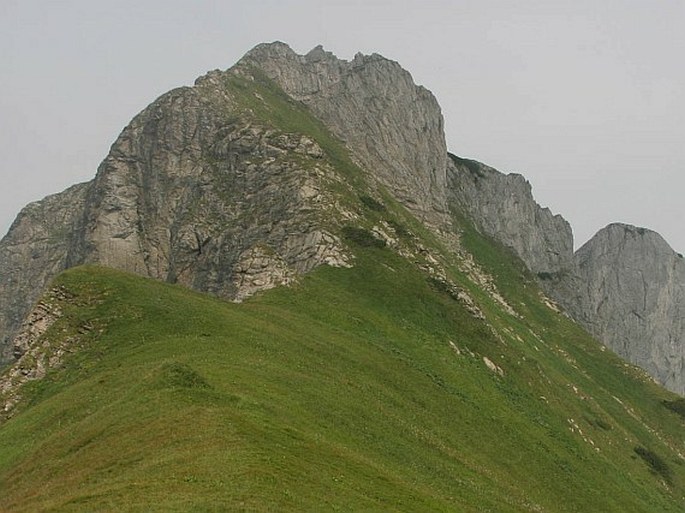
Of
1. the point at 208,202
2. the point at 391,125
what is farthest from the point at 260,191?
the point at 391,125

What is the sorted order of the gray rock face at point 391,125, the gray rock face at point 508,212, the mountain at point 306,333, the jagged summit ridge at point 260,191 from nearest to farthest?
the mountain at point 306,333 → the jagged summit ridge at point 260,191 → the gray rock face at point 391,125 → the gray rock face at point 508,212

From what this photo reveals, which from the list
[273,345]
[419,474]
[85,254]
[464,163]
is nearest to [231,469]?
[419,474]

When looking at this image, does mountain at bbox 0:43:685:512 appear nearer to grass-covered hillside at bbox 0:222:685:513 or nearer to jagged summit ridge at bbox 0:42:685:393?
grass-covered hillside at bbox 0:222:685:513

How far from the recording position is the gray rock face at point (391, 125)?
505 ft

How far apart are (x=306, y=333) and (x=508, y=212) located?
12448cm

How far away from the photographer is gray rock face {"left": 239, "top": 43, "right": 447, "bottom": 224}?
153875 mm

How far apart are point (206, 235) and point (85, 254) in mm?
32612

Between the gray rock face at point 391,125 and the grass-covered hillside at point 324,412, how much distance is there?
139 ft

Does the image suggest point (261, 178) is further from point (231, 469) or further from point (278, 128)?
point (231, 469)

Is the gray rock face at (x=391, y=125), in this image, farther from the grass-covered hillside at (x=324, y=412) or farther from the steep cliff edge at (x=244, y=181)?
the grass-covered hillside at (x=324, y=412)

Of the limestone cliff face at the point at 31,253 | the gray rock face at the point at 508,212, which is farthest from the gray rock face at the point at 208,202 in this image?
the gray rock face at the point at 508,212

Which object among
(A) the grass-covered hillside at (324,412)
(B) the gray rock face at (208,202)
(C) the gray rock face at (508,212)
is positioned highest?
(C) the gray rock face at (508,212)

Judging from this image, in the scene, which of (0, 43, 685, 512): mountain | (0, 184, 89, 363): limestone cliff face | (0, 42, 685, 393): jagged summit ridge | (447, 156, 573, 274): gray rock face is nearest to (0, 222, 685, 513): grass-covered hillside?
(0, 43, 685, 512): mountain

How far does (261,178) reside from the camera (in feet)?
391
